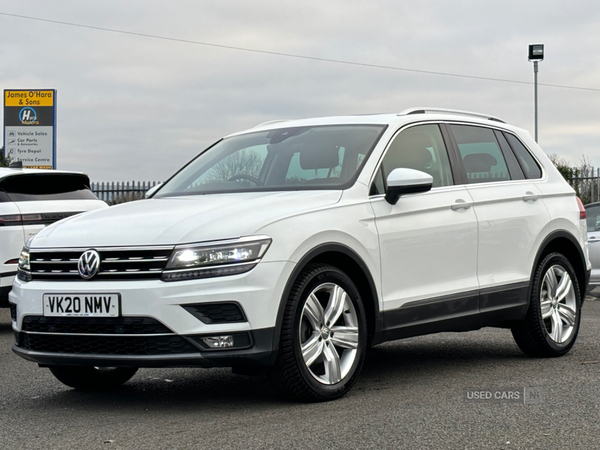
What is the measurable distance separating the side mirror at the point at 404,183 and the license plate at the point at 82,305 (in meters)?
1.95

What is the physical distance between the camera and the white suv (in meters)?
4.99

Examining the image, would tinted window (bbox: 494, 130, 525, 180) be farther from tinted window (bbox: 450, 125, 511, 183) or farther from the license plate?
the license plate

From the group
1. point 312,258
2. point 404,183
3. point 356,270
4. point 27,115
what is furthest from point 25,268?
point 27,115

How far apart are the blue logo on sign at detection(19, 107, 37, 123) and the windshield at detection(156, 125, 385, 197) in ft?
66.7

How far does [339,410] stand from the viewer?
5.22 meters

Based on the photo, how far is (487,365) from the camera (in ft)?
23.1

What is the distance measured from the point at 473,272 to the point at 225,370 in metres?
2.03

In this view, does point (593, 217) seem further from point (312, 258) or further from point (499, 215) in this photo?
point (312, 258)

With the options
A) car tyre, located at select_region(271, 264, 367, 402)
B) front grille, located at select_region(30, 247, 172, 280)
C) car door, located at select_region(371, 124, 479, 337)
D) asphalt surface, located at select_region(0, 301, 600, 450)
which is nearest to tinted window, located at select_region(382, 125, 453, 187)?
car door, located at select_region(371, 124, 479, 337)

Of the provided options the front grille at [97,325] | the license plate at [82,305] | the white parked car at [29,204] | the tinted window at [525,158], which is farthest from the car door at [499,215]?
the white parked car at [29,204]

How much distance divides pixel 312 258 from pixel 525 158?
310 centimetres

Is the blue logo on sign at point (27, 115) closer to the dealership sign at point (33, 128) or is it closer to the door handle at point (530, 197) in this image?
the dealership sign at point (33, 128)

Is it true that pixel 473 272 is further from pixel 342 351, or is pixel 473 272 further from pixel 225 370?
pixel 225 370

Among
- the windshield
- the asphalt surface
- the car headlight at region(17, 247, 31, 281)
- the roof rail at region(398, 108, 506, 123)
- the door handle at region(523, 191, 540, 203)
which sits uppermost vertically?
the roof rail at region(398, 108, 506, 123)
